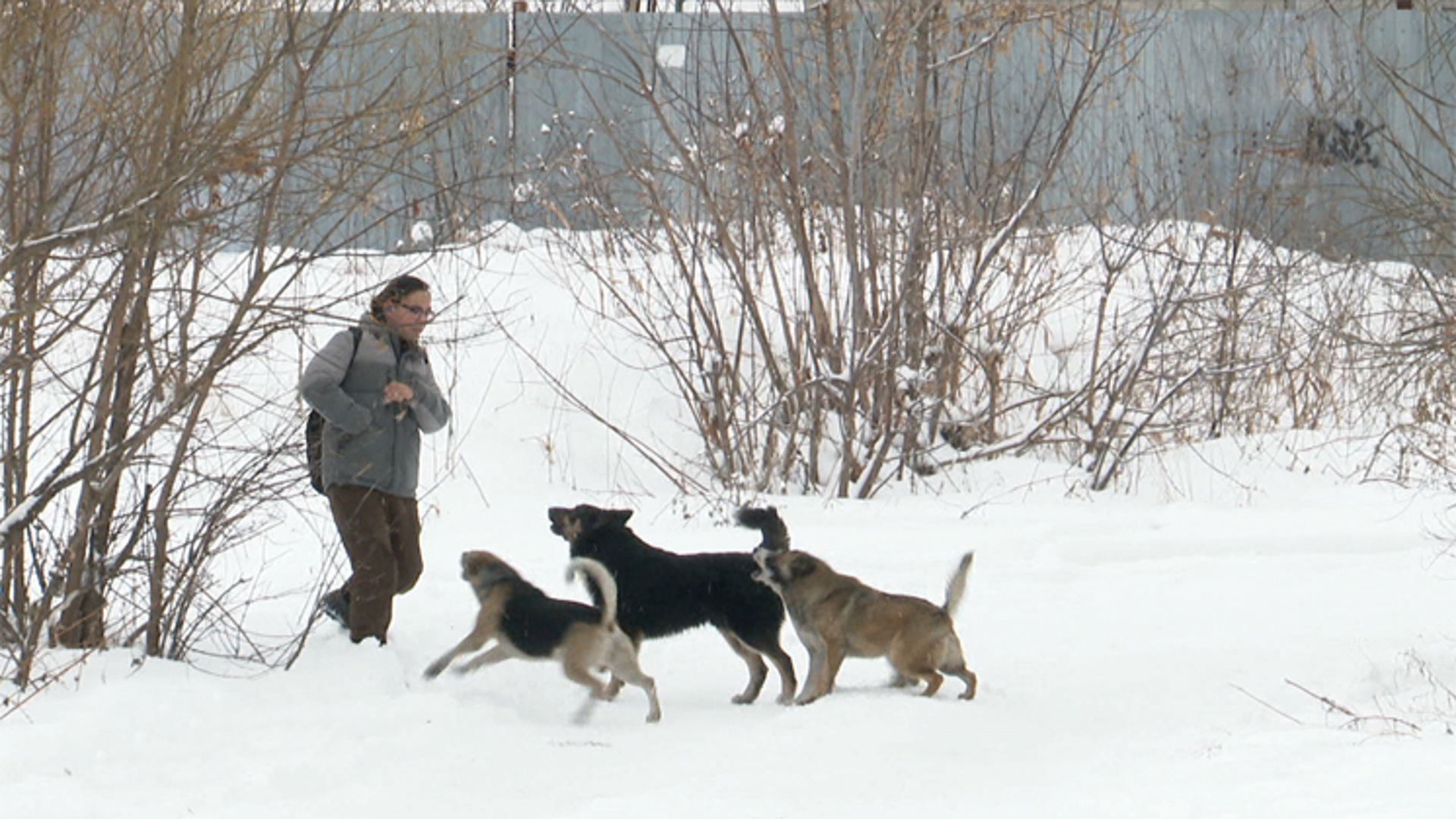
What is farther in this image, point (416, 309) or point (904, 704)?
point (416, 309)

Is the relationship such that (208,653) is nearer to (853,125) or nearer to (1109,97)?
(853,125)

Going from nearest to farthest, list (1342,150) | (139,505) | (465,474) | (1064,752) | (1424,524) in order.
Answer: (1064,752) < (139,505) < (1424,524) < (465,474) < (1342,150)

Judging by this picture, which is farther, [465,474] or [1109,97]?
[1109,97]

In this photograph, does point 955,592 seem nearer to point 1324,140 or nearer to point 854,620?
point 854,620

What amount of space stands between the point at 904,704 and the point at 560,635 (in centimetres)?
159

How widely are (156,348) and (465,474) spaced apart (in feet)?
26.0

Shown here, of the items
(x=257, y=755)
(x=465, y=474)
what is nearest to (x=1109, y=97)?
(x=465, y=474)

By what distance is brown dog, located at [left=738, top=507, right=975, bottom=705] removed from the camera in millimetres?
8688

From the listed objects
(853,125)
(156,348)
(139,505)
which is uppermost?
(853,125)

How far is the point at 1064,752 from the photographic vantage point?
7824 millimetres

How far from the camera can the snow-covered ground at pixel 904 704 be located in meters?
6.77

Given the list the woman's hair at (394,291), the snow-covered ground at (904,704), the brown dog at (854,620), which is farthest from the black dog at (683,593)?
the woman's hair at (394,291)

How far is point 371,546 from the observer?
9.09 m

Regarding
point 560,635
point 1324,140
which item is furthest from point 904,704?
point 1324,140
